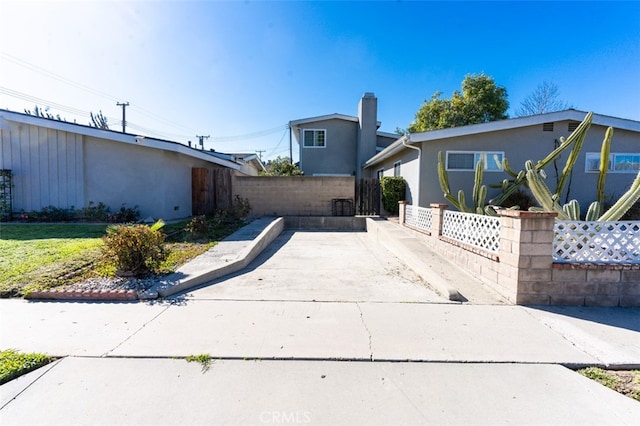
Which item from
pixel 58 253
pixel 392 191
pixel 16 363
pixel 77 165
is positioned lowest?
pixel 16 363

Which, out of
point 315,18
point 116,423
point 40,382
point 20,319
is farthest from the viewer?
point 315,18

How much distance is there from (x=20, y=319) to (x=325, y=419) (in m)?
3.92

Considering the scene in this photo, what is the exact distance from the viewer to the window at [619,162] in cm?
998

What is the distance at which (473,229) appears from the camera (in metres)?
5.27

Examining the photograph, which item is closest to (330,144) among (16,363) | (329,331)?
(329,331)

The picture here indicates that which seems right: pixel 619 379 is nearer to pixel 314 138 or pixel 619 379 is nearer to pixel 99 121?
pixel 314 138

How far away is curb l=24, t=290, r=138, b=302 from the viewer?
12.6 ft

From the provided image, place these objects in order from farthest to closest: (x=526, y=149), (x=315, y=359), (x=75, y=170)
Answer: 1. (x=526, y=149)
2. (x=75, y=170)
3. (x=315, y=359)

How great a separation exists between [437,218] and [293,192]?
6.89 meters

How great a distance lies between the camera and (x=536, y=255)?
12.7 feet

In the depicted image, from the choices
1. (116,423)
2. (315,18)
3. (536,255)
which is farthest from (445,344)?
(315,18)

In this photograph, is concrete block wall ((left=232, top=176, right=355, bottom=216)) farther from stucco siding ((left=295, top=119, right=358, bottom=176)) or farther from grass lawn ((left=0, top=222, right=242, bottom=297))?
stucco siding ((left=295, top=119, right=358, bottom=176))

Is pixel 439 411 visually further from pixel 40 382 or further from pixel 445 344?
pixel 40 382

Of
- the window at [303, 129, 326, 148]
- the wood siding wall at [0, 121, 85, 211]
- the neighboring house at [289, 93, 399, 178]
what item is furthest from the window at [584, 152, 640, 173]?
the wood siding wall at [0, 121, 85, 211]
